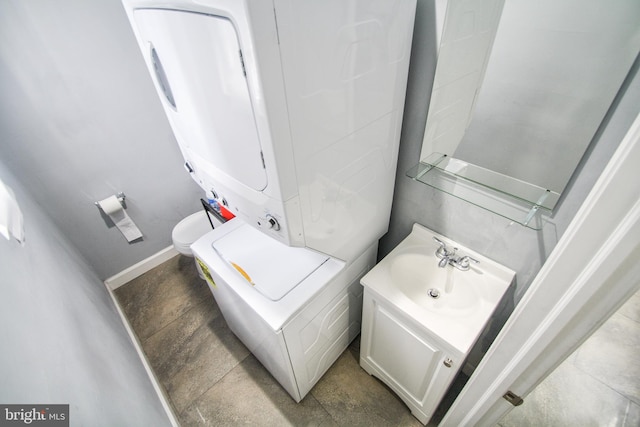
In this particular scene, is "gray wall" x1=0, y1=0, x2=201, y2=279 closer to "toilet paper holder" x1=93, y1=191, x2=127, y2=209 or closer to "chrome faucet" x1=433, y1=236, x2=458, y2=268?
"toilet paper holder" x1=93, y1=191, x2=127, y2=209

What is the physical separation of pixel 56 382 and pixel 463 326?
1.18 metres

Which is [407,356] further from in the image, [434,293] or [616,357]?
[616,357]

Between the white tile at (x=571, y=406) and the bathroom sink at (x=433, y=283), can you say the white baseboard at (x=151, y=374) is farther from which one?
the white tile at (x=571, y=406)

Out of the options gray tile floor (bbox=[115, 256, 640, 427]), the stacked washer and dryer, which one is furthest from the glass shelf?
gray tile floor (bbox=[115, 256, 640, 427])

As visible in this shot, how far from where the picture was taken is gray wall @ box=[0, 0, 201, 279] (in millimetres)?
1479

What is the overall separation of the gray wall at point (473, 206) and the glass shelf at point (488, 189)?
4 centimetres

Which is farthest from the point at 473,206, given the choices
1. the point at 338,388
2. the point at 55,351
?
the point at 55,351

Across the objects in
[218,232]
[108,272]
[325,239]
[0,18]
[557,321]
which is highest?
[0,18]

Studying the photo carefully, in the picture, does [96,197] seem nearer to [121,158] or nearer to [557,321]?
[121,158]

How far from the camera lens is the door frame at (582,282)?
37cm

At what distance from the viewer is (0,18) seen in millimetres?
1370

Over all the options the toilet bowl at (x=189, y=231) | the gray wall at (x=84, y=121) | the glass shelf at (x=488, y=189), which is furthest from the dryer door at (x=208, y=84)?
the toilet bowl at (x=189, y=231)

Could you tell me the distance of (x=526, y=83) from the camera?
812 millimetres

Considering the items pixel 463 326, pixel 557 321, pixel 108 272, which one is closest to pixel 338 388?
pixel 463 326
